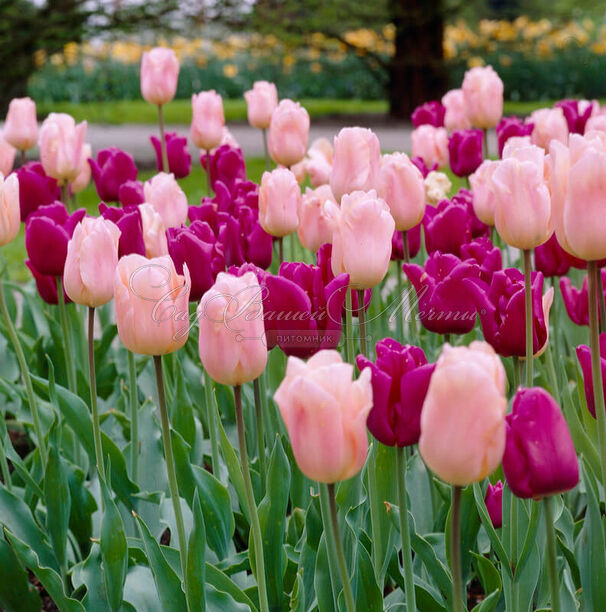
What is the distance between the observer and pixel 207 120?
274 cm

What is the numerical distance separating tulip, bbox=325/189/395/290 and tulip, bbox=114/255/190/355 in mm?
262

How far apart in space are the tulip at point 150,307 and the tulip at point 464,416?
461 millimetres

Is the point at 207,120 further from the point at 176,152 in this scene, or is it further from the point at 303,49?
the point at 303,49

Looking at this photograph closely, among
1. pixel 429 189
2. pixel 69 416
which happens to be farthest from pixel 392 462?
pixel 429 189

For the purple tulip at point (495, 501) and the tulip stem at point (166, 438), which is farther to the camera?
the purple tulip at point (495, 501)

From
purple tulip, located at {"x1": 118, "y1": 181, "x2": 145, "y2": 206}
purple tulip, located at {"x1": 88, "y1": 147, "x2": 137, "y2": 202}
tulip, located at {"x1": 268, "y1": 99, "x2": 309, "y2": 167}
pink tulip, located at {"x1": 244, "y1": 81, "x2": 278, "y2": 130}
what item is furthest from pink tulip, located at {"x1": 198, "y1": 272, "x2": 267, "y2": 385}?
pink tulip, located at {"x1": 244, "y1": 81, "x2": 278, "y2": 130}

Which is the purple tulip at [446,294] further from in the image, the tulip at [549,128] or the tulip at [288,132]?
the tulip at [549,128]

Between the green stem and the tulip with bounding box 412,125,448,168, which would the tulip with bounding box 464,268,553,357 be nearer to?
the green stem

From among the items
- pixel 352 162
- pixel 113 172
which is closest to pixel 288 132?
pixel 113 172

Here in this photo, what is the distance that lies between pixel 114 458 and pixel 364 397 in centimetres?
100

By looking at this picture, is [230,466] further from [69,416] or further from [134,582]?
[69,416]

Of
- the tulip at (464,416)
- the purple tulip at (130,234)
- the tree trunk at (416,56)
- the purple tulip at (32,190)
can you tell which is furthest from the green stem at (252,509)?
the tree trunk at (416,56)

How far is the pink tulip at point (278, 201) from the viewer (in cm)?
186

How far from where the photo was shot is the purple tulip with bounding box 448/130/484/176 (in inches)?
106
